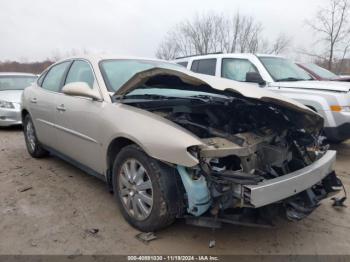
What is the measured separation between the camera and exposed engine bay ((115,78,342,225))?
2.32 metres

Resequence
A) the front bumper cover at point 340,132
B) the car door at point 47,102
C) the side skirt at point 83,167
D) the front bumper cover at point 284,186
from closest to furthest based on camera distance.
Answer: the front bumper cover at point 284,186 → the side skirt at point 83,167 → the car door at point 47,102 → the front bumper cover at point 340,132

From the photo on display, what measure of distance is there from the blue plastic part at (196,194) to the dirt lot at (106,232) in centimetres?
41

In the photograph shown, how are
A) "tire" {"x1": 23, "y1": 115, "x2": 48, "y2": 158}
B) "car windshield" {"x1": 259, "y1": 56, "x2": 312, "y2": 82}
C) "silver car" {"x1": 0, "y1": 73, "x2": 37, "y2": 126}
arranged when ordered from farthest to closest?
"silver car" {"x1": 0, "y1": 73, "x2": 37, "y2": 126} < "car windshield" {"x1": 259, "y1": 56, "x2": 312, "y2": 82} < "tire" {"x1": 23, "y1": 115, "x2": 48, "y2": 158}

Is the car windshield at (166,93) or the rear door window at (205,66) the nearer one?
the car windshield at (166,93)

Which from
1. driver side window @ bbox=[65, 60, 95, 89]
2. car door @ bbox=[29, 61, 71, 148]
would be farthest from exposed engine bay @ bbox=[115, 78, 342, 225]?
car door @ bbox=[29, 61, 71, 148]

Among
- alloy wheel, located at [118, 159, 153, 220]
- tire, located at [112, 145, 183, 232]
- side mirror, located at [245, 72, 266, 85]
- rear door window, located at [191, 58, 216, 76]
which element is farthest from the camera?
rear door window, located at [191, 58, 216, 76]

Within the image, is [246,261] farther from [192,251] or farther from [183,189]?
[183,189]

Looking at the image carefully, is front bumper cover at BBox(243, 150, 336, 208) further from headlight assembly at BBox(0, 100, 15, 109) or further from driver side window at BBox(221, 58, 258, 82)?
headlight assembly at BBox(0, 100, 15, 109)

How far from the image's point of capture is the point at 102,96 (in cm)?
312

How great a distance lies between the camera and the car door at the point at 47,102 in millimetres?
4078

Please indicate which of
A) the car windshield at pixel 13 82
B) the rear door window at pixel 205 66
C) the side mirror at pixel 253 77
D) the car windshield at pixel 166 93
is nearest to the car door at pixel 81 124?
the car windshield at pixel 166 93

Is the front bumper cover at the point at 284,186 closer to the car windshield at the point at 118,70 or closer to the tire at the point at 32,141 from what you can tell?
the car windshield at the point at 118,70

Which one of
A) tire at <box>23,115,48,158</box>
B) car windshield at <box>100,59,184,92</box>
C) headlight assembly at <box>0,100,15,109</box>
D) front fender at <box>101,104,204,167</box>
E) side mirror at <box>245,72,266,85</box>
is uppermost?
car windshield at <box>100,59,184,92</box>

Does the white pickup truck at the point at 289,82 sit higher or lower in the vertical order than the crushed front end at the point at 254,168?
higher
